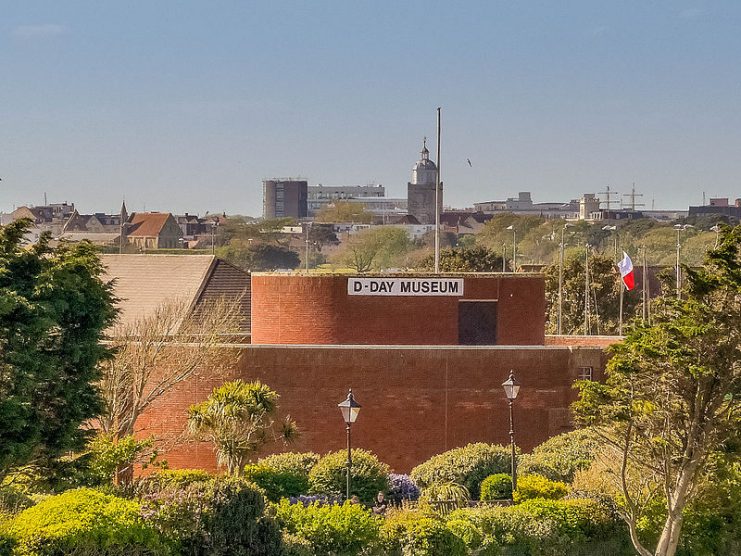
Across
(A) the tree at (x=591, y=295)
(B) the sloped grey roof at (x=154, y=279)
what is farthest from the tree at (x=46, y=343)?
(A) the tree at (x=591, y=295)

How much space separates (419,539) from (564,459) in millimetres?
8054

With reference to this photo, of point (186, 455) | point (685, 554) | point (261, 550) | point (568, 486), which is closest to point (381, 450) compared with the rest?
point (186, 455)

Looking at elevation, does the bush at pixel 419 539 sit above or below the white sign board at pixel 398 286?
below

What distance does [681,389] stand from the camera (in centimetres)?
2216

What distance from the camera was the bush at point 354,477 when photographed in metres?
28.2

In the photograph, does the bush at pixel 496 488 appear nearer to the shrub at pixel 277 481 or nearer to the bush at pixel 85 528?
the shrub at pixel 277 481

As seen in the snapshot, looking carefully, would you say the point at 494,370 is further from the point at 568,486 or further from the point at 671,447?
the point at 671,447

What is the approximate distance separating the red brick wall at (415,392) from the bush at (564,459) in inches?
147

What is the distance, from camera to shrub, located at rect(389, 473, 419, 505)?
28.4m

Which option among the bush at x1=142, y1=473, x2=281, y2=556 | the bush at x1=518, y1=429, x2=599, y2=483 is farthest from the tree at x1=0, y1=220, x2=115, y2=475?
the bush at x1=518, y1=429, x2=599, y2=483

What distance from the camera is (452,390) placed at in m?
34.0

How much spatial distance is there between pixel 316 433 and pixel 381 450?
1.67 meters

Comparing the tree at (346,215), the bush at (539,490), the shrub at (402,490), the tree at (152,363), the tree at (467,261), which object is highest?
the tree at (346,215)

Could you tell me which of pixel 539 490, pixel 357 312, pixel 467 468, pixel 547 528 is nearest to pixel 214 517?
pixel 547 528
